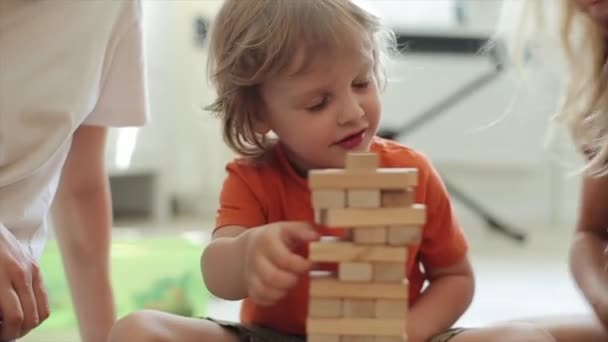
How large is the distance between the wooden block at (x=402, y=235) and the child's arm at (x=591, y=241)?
1.30ft

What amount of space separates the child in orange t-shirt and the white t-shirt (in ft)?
0.51

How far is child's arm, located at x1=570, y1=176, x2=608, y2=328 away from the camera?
963 millimetres

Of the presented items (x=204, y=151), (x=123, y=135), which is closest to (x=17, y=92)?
(x=123, y=135)

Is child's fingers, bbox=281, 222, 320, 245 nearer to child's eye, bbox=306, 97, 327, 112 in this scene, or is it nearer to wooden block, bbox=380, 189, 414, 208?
wooden block, bbox=380, 189, 414, 208

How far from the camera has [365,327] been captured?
63 cm

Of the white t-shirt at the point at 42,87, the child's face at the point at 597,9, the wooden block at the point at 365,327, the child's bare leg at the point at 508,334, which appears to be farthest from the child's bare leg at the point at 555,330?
the white t-shirt at the point at 42,87

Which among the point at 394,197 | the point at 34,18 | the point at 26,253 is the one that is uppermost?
the point at 34,18

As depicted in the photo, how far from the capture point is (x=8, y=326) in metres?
0.81

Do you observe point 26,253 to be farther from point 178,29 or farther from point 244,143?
point 178,29

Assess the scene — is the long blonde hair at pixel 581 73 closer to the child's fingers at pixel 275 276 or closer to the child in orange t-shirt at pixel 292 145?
the child in orange t-shirt at pixel 292 145

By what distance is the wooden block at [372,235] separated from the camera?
2.05 ft

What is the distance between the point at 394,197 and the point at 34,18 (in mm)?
493

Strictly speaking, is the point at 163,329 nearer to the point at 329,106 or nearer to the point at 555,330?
the point at 329,106

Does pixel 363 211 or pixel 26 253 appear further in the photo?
pixel 26 253
